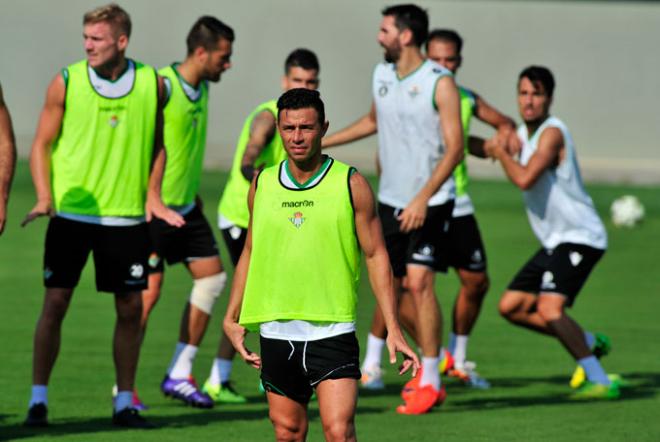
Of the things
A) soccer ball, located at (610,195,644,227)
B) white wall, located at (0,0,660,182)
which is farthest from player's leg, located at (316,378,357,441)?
white wall, located at (0,0,660,182)

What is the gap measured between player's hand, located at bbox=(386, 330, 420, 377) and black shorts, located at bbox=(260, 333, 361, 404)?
0.69ft

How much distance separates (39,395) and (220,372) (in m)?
1.65

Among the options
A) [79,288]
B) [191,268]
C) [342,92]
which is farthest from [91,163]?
[342,92]

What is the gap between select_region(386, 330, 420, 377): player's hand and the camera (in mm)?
7004

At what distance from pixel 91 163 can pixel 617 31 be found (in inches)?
878

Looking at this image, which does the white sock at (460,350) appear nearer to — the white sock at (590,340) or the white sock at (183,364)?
the white sock at (590,340)

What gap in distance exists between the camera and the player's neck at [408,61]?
10953 millimetres

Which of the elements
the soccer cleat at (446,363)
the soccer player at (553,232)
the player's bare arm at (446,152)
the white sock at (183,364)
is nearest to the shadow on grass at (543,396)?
the soccer player at (553,232)

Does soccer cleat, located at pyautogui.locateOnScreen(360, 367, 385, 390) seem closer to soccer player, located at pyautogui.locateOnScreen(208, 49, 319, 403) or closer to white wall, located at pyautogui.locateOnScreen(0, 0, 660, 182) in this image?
soccer player, located at pyautogui.locateOnScreen(208, 49, 319, 403)

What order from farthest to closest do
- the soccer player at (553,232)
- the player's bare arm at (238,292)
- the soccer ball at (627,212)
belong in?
the soccer ball at (627,212), the soccer player at (553,232), the player's bare arm at (238,292)

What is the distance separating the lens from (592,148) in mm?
30766

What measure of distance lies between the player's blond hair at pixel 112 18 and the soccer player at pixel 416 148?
2.04 meters

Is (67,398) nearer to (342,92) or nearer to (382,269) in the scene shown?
(382,269)

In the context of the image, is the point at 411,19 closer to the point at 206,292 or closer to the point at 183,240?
the point at 183,240
